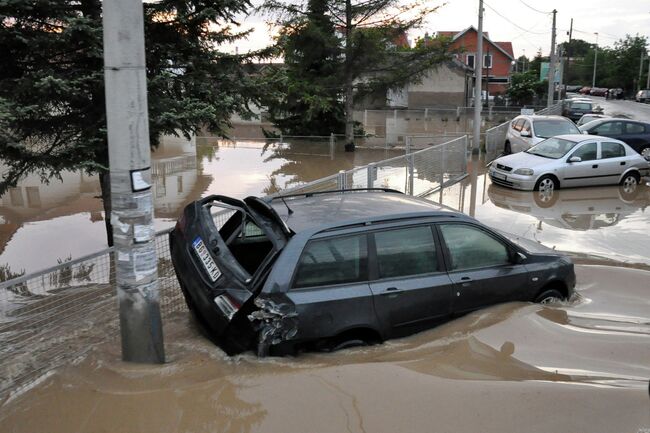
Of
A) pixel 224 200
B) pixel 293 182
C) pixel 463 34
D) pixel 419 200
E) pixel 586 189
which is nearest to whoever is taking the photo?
pixel 224 200

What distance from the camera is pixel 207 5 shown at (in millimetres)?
9500

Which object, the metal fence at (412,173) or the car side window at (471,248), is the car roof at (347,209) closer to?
the car side window at (471,248)

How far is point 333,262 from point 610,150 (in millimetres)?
12786

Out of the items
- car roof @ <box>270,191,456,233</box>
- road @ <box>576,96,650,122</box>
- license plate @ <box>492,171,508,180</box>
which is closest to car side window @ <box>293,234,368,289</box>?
car roof @ <box>270,191,456,233</box>

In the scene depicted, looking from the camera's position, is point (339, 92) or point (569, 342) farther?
point (339, 92)

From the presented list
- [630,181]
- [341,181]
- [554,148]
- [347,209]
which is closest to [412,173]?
[341,181]

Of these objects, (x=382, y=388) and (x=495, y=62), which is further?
(x=495, y=62)

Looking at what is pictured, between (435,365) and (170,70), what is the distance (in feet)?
24.4

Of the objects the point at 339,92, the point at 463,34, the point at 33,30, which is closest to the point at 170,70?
the point at 33,30

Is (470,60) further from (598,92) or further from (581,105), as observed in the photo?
(581,105)

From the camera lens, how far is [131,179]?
427 centimetres

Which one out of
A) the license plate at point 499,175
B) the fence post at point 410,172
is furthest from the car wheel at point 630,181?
the fence post at point 410,172

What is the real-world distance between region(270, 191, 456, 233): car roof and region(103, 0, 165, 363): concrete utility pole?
1.21 metres

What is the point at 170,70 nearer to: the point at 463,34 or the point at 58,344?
the point at 58,344
